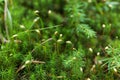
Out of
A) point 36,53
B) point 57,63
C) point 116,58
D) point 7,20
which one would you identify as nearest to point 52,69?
point 57,63

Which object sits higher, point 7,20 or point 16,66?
point 7,20

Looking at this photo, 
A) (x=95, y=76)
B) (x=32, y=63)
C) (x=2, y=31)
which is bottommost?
(x=95, y=76)

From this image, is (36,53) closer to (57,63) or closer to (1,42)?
(57,63)

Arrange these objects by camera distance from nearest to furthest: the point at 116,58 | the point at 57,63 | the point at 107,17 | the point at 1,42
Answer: the point at 116,58 < the point at 57,63 < the point at 1,42 < the point at 107,17

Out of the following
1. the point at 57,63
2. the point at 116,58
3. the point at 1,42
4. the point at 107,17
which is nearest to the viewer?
the point at 116,58

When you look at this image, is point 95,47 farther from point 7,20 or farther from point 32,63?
point 7,20

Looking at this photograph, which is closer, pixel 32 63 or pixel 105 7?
pixel 32 63

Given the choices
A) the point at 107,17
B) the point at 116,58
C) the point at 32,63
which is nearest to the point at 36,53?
the point at 32,63
